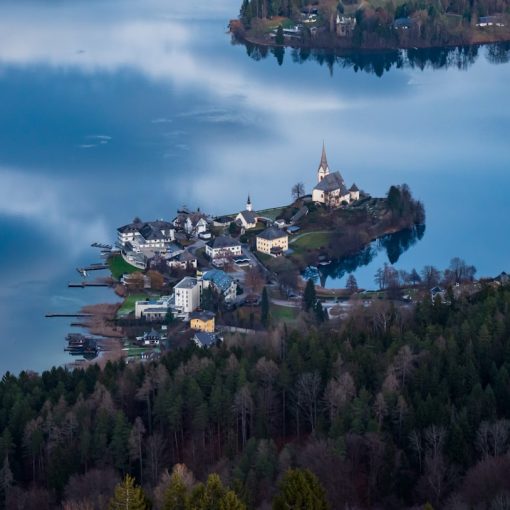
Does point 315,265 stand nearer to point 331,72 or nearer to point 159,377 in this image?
point 159,377

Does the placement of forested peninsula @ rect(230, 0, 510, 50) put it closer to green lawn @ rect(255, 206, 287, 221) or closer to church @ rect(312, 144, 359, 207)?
church @ rect(312, 144, 359, 207)

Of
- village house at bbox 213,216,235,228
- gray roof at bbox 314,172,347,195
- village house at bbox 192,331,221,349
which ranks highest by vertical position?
gray roof at bbox 314,172,347,195

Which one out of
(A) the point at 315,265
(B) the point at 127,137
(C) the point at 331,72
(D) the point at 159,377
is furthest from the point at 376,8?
(D) the point at 159,377

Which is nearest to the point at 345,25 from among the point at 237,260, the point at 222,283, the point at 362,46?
the point at 362,46

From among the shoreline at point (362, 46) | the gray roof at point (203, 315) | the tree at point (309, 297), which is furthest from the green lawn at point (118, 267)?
the shoreline at point (362, 46)

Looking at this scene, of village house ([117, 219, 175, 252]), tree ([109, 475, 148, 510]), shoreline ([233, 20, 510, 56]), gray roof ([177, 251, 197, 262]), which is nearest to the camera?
tree ([109, 475, 148, 510])

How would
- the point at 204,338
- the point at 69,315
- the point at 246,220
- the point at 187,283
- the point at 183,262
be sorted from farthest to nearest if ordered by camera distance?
the point at 246,220 → the point at 183,262 → the point at 187,283 → the point at 69,315 → the point at 204,338

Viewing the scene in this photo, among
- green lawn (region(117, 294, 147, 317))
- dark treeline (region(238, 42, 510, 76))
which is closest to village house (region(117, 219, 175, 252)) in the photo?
green lawn (region(117, 294, 147, 317))

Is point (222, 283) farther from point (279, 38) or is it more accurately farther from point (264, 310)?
point (279, 38)
